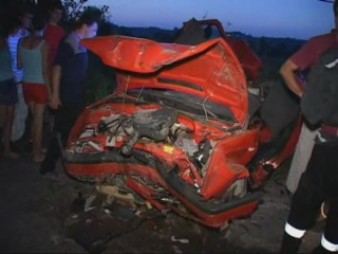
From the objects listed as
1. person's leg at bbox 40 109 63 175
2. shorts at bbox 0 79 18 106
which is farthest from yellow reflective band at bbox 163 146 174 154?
shorts at bbox 0 79 18 106

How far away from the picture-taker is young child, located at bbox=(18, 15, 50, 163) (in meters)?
5.24

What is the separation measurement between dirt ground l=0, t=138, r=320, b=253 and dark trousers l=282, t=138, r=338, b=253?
21.3 inches

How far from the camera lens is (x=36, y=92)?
5.36 m

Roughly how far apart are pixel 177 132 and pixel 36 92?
2535mm

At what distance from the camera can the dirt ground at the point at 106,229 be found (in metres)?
3.63

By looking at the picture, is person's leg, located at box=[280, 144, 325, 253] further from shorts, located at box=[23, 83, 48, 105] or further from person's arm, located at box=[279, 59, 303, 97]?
shorts, located at box=[23, 83, 48, 105]

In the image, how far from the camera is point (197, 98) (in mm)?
3869

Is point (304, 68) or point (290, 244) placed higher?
point (304, 68)

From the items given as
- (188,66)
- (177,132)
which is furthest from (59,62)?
(177,132)

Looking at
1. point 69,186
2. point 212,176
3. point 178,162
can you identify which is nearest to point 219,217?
point 212,176

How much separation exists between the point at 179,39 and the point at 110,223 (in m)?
2.21

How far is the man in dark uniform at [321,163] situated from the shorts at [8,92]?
4.02m

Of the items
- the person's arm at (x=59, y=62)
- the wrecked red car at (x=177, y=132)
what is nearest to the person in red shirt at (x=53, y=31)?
the person's arm at (x=59, y=62)

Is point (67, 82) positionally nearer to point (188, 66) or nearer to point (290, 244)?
point (188, 66)
